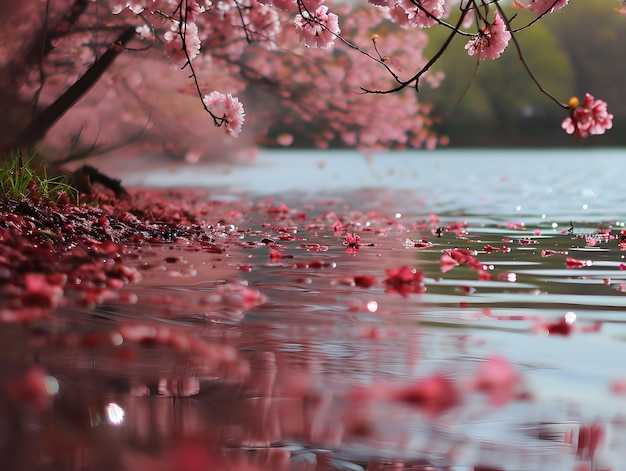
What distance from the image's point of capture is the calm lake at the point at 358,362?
1.95 m

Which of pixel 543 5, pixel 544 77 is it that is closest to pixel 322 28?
pixel 543 5

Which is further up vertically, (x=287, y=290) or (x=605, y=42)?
(x=605, y=42)

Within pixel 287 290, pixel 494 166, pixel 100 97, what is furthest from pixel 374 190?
pixel 287 290

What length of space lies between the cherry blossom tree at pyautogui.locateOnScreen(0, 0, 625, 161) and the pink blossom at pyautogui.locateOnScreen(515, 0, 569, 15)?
0.01 m

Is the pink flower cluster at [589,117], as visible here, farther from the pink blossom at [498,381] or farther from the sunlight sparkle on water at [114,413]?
Answer: the sunlight sparkle on water at [114,413]

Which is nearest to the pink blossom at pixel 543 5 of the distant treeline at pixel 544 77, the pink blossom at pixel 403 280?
the pink blossom at pixel 403 280

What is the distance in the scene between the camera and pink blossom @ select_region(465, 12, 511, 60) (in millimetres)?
5012

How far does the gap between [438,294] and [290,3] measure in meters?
3.98

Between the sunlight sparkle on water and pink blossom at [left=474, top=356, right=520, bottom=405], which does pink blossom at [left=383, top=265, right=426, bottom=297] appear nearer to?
pink blossom at [left=474, top=356, right=520, bottom=405]

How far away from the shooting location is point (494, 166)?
70.8 feet

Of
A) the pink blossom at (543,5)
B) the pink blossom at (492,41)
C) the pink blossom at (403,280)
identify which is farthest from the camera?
the pink blossom at (492,41)

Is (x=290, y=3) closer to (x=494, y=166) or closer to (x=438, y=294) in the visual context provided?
(x=438, y=294)

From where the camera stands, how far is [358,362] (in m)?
2.78

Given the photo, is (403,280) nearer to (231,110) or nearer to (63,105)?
(231,110)
